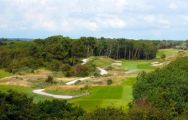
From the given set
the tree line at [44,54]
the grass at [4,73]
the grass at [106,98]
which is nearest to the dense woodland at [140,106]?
the grass at [106,98]

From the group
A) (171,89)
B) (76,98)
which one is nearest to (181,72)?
(171,89)

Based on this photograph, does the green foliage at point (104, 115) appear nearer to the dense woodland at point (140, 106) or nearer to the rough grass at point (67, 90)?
the dense woodland at point (140, 106)

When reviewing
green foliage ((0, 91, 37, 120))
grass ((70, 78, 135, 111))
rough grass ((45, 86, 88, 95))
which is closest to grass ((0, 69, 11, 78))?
rough grass ((45, 86, 88, 95))

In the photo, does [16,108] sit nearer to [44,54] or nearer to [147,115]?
[147,115]

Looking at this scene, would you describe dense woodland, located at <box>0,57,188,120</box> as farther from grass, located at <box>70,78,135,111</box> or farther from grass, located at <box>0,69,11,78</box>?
grass, located at <box>0,69,11,78</box>

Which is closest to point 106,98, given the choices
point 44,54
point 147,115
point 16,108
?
point 16,108

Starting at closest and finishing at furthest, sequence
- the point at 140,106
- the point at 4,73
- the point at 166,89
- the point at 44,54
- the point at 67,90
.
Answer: the point at 140,106 < the point at 166,89 < the point at 67,90 < the point at 4,73 < the point at 44,54

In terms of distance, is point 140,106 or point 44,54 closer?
point 140,106

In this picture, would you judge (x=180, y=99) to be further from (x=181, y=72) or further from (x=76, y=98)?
(x=76, y=98)
